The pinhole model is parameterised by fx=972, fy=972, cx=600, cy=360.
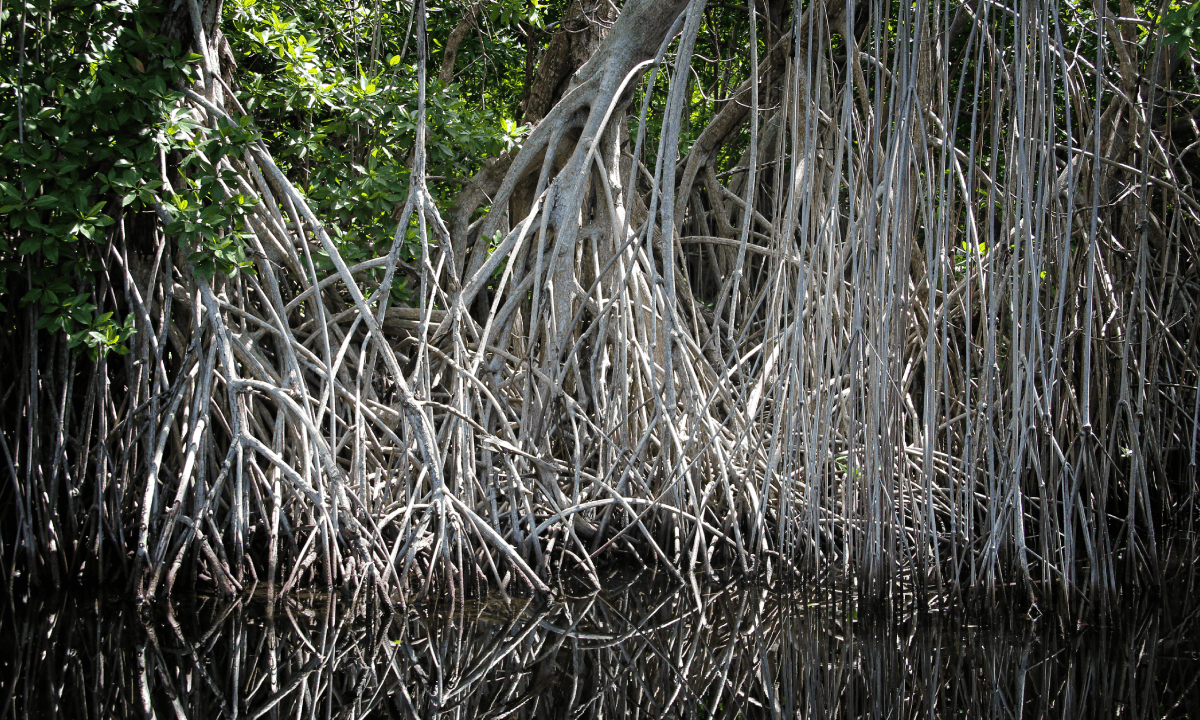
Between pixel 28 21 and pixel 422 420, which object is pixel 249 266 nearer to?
pixel 422 420

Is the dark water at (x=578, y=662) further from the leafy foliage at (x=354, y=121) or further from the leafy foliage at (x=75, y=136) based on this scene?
the leafy foliage at (x=354, y=121)

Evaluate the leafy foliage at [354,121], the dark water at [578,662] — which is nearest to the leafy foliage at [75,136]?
the leafy foliage at [354,121]

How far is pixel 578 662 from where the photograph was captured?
109 inches

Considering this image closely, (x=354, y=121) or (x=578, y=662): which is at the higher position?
(x=354, y=121)

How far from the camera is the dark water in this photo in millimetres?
2449

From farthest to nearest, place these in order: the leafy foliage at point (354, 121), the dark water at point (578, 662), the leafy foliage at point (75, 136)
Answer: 1. the leafy foliage at point (354, 121)
2. the leafy foliage at point (75, 136)
3. the dark water at point (578, 662)

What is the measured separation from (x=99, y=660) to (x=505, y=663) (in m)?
1.12

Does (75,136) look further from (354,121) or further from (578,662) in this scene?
(578,662)

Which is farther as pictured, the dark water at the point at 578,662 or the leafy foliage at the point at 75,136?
the leafy foliage at the point at 75,136

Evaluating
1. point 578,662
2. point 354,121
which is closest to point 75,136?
point 354,121

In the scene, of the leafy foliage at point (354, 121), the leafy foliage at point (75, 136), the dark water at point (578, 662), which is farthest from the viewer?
the leafy foliage at point (354, 121)

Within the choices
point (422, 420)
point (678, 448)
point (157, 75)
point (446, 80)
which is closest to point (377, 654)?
point (422, 420)

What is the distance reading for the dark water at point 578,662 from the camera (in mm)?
2449

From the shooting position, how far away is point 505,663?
2.74 meters
